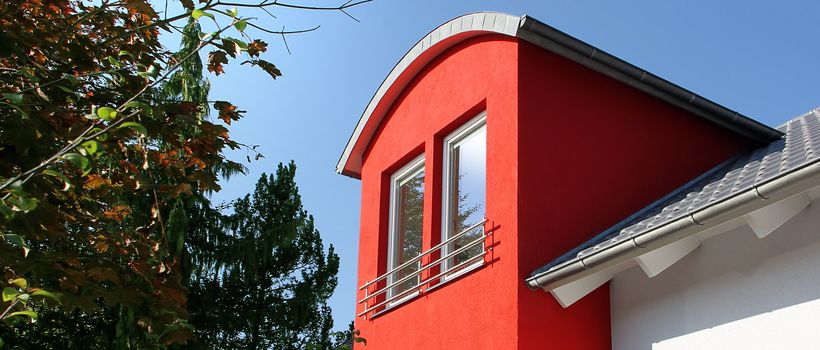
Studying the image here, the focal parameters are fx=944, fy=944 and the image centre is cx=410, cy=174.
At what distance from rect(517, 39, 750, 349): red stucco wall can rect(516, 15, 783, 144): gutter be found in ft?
0.49

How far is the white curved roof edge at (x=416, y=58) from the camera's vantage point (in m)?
7.97

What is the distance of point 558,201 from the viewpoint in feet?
24.0

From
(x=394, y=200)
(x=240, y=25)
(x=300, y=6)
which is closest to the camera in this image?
(x=240, y=25)

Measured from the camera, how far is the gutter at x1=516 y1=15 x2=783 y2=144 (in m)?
7.46

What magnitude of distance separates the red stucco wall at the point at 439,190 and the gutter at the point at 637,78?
1.21 ft

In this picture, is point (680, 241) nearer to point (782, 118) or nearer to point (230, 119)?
point (230, 119)

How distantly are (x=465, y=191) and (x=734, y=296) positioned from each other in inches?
122

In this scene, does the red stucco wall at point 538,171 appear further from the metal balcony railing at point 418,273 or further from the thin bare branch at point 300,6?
the thin bare branch at point 300,6

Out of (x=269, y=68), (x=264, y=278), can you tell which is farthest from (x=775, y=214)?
(x=264, y=278)

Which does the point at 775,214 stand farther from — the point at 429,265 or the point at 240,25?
the point at 429,265

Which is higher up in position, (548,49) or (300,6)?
(548,49)

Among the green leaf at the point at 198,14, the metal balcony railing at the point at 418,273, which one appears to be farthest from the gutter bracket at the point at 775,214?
the green leaf at the point at 198,14

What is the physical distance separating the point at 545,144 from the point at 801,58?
16.9ft

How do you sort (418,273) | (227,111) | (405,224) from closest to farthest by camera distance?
(227,111) → (418,273) → (405,224)
